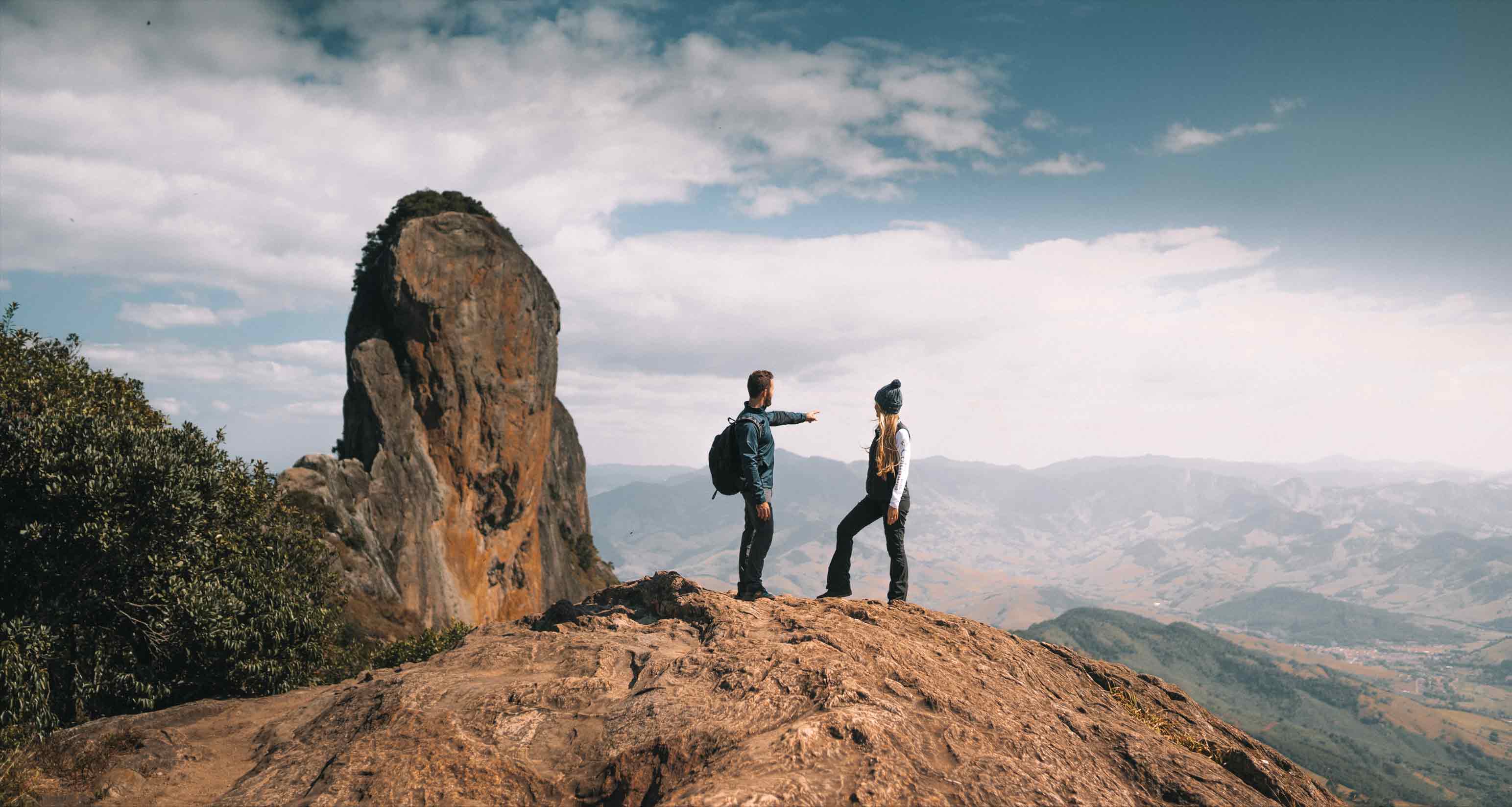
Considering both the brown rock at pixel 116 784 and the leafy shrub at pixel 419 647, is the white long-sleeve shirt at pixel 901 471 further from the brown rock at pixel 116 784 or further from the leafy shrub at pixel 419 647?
the brown rock at pixel 116 784

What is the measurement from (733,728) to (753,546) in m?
4.96

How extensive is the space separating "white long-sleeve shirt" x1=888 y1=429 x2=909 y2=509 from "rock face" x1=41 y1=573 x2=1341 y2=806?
5.80ft

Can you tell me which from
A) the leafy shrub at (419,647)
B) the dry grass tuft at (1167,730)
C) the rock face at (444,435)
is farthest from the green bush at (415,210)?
the dry grass tuft at (1167,730)

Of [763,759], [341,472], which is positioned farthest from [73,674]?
[341,472]

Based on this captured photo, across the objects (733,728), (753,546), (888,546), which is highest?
(753,546)

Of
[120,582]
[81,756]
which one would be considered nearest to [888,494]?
[81,756]

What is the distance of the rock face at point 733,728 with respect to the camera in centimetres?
697

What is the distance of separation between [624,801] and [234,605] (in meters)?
12.2

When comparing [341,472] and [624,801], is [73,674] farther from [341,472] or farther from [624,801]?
[341,472]

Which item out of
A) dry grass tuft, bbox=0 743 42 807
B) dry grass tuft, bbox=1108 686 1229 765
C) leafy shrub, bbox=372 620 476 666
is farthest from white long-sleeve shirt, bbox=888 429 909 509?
dry grass tuft, bbox=0 743 42 807

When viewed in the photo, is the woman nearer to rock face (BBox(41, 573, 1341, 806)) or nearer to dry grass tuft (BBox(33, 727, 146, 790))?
rock face (BBox(41, 573, 1341, 806))

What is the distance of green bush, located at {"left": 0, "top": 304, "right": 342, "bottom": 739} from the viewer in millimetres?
13477

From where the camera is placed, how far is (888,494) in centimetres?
1259

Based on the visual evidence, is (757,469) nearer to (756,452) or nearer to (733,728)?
(756,452)
